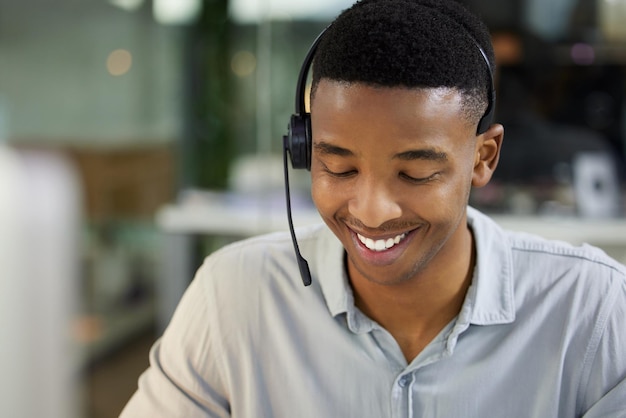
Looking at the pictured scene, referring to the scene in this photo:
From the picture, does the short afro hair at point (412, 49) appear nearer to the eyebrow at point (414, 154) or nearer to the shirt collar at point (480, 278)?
the eyebrow at point (414, 154)

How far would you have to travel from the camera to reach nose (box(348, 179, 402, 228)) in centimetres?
84

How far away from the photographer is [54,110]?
112 inches

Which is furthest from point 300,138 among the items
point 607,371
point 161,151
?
point 161,151

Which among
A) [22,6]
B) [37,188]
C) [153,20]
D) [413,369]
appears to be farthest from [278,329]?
[153,20]

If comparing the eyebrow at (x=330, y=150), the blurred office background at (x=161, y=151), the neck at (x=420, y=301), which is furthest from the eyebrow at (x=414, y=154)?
the blurred office background at (x=161, y=151)

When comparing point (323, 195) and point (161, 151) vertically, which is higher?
point (323, 195)

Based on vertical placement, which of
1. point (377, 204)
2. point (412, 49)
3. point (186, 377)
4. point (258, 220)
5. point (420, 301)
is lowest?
point (258, 220)

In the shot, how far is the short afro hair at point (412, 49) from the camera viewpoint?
32.0 inches

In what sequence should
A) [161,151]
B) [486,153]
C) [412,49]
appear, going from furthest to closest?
[161,151] < [486,153] < [412,49]

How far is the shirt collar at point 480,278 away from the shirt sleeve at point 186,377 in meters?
0.16

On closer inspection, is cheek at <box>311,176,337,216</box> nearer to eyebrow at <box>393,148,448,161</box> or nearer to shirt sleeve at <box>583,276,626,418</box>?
eyebrow at <box>393,148,448,161</box>

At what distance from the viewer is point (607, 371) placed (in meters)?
0.93

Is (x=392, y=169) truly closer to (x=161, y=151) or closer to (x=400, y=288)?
(x=400, y=288)

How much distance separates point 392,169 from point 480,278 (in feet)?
0.77
